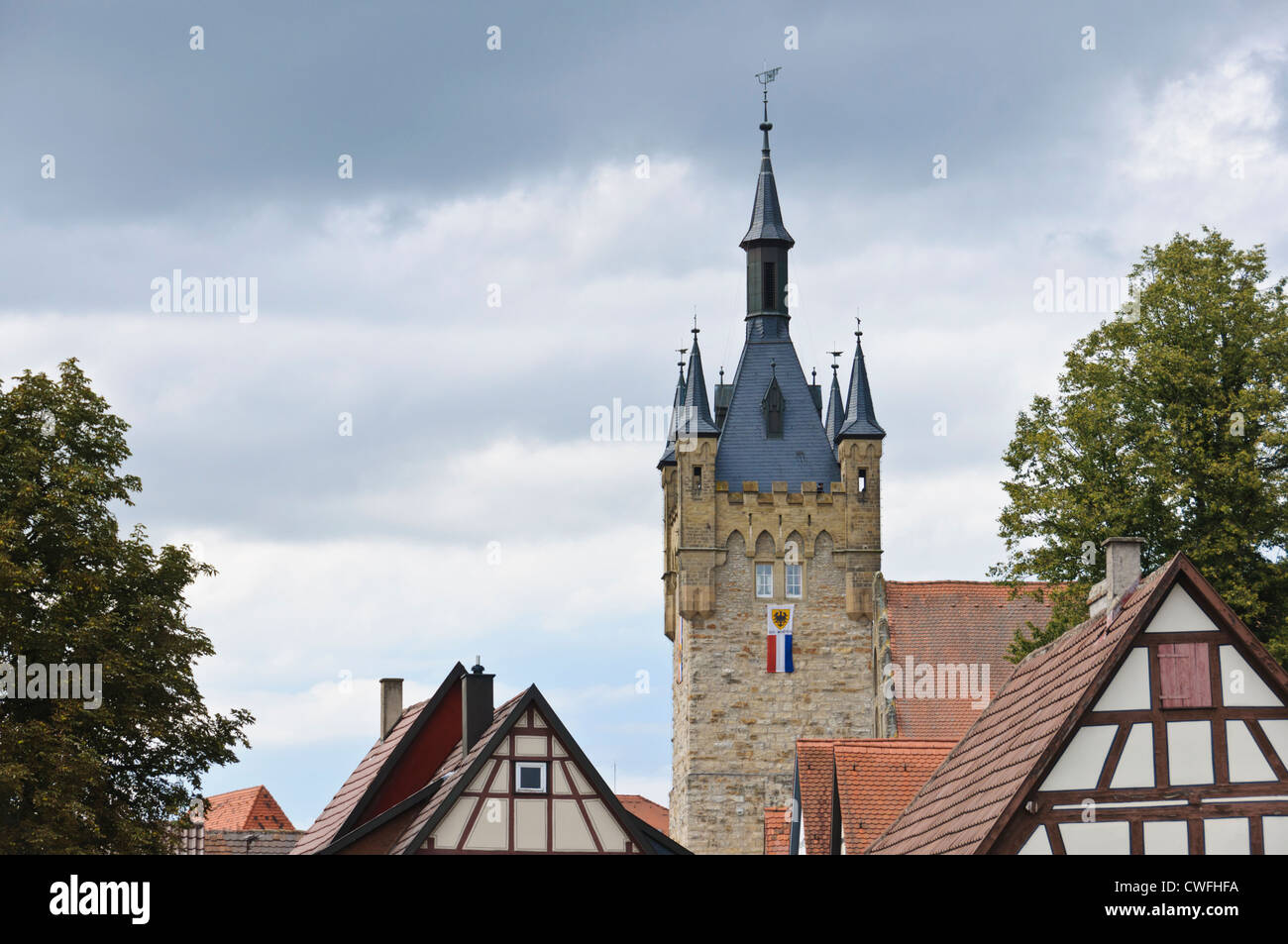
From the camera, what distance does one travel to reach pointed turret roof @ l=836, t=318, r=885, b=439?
6744 cm

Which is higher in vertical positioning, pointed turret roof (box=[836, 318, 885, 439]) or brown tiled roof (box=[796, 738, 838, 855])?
pointed turret roof (box=[836, 318, 885, 439])

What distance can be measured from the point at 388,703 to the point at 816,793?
408 inches

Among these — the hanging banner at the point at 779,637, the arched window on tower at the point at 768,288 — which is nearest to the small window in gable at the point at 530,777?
the hanging banner at the point at 779,637

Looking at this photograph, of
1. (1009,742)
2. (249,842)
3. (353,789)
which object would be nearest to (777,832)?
(353,789)

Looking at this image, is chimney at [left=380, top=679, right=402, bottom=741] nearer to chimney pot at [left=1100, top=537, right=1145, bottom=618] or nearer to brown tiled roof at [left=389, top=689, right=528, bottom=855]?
brown tiled roof at [left=389, top=689, right=528, bottom=855]

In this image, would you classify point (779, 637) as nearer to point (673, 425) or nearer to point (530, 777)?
point (673, 425)

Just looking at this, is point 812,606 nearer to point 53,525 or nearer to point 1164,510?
point 1164,510

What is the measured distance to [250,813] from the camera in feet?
182

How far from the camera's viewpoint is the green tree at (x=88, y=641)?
29.0 meters

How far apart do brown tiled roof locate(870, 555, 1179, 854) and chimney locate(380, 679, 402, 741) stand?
1561cm

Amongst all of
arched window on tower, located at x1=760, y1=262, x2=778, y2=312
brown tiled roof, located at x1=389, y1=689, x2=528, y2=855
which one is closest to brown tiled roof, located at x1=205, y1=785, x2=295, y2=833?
arched window on tower, located at x1=760, y1=262, x2=778, y2=312

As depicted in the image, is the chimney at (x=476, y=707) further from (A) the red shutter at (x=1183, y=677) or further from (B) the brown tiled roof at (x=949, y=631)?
(B) the brown tiled roof at (x=949, y=631)

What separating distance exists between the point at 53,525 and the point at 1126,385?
59.3 feet
